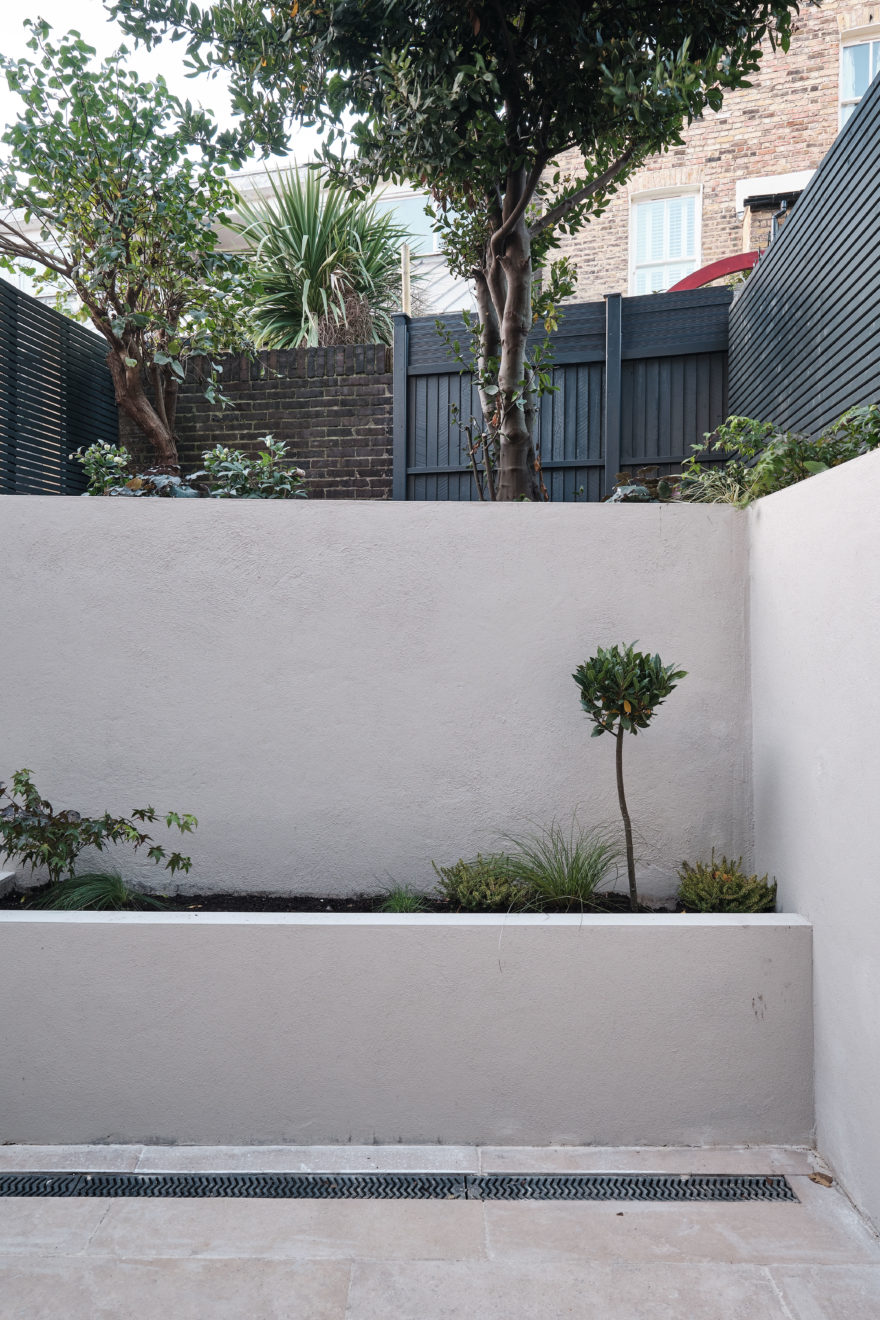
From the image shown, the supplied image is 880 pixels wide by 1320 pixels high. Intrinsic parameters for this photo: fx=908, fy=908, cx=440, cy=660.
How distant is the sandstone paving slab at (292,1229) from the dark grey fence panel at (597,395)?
15.4ft

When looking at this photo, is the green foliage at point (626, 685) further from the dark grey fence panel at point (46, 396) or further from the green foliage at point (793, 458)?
the dark grey fence panel at point (46, 396)

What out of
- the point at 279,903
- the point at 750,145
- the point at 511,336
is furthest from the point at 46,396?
the point at 750,145

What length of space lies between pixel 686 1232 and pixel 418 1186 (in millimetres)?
693

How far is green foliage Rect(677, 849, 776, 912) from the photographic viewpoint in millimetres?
2928

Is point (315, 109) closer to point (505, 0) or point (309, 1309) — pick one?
point (505, 0)

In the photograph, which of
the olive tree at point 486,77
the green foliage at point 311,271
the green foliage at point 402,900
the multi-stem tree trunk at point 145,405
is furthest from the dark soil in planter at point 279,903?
the green foliage at point 311,271

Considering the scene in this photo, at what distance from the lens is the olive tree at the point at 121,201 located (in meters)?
5.10

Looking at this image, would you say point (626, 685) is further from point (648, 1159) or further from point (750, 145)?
point (750, 145)

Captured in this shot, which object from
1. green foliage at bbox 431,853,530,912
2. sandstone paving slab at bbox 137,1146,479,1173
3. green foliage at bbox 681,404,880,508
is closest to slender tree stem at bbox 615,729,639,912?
green foliage at bbox 431,853,530,912

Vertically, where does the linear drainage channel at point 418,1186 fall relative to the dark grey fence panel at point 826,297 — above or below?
below

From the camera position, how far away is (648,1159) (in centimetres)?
257

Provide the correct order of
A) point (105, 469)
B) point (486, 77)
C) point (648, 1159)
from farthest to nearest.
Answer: point (105, 469)
point (486, 77)
point (648, 1159)

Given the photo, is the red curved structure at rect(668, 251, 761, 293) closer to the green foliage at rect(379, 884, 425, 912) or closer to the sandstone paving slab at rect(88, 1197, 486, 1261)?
the green foliage at rect(379, 884, 425, 912)

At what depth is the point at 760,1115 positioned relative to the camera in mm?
2625
